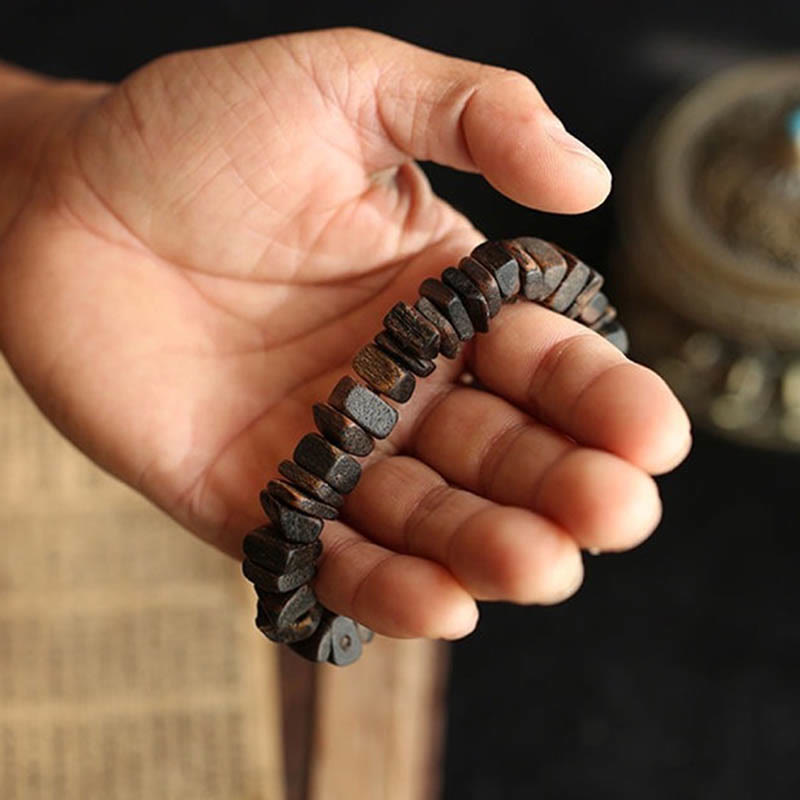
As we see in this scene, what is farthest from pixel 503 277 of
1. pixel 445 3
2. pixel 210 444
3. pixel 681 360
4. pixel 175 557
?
pixel 445 3

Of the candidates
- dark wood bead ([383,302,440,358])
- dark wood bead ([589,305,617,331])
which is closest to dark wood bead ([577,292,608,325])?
dark wood bead ([589,305,617,331])

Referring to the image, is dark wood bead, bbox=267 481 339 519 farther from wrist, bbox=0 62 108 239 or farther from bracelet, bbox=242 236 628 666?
wrist, bbox=0 62 108 239

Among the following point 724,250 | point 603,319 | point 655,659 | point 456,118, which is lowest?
point 655,659

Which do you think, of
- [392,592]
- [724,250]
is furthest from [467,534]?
[724,250]

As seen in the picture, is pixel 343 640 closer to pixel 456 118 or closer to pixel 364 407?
pixel 364 407

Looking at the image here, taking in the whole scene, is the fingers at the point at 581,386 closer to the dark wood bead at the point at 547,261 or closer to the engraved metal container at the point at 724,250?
the dark wood bead at the point at 547,261

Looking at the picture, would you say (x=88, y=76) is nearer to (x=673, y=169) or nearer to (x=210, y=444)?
(x=673, y=169)
